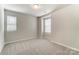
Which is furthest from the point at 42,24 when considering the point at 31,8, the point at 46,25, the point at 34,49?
the point at 34,49

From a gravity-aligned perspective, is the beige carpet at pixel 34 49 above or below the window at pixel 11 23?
below

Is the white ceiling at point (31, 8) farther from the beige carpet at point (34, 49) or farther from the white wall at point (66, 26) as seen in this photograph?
the beige carpet at point (34, 49)

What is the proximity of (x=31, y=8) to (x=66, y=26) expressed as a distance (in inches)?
23.9

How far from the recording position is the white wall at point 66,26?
1.27 metres

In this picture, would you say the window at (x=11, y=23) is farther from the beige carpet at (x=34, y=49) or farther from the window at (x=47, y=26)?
the window at (x=47, y=26)

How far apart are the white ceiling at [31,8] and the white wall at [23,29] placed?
62 millimetres

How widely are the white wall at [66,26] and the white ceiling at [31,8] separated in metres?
0.09

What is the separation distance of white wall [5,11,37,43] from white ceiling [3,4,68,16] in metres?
0.06

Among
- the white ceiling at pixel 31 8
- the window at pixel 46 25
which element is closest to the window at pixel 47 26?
the window at pixel 46 25

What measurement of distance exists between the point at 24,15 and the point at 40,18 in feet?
0.84

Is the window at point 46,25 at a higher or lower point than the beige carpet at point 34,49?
higher

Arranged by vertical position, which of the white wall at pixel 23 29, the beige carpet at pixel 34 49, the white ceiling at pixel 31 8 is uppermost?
the white ceiling at pixel 31 8

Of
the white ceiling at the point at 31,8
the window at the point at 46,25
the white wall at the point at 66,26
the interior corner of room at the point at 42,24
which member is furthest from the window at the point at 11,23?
the white wall at the point at 66,26
